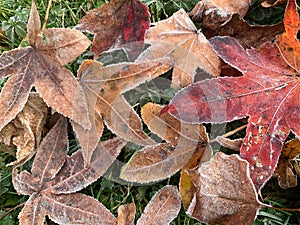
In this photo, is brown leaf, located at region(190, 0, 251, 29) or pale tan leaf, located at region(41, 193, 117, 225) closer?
pale tan leaf, located at region(41, 193, 117, 225)

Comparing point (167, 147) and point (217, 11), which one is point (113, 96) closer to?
point (167, 147)

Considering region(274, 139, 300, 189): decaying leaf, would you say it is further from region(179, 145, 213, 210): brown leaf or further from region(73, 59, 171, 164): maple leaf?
region(73, 59, 171, 164): maple leaf

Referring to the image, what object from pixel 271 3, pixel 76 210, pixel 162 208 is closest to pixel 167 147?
pixel 162 208

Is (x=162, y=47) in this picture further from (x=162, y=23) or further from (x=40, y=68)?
(x=40, y=68)

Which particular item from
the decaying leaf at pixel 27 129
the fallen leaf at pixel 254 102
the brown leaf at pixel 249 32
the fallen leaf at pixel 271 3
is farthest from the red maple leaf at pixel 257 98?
the decaying leaf at pixel 27 129

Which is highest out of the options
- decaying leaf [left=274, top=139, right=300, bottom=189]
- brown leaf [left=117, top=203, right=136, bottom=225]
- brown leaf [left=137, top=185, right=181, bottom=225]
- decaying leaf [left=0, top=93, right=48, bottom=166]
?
decaying leaf [left=0, top=93, right=48, bottom=166]

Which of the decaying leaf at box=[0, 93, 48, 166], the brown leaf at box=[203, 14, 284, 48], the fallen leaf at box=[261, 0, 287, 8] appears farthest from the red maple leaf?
the decaying leaf at box=[0, 93, 48, 166]
